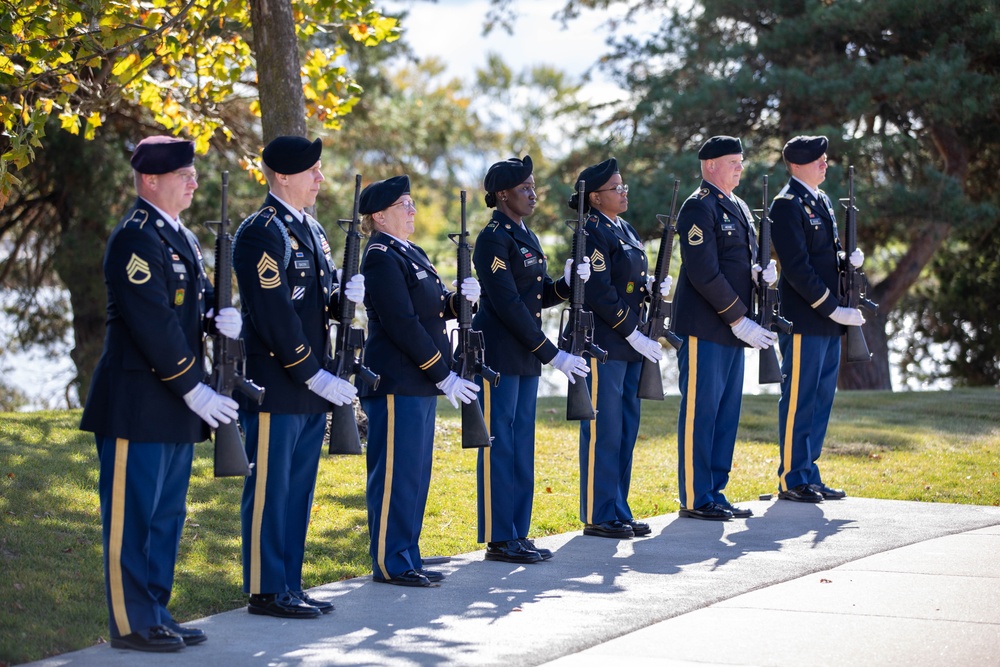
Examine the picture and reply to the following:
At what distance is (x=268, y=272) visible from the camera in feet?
18.4

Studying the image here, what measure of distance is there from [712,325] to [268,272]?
3.45 meters

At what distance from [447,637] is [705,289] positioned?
11.4ft

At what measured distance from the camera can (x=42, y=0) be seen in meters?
8.45

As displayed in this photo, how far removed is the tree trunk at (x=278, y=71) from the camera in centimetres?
1021

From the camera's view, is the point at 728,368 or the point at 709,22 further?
the point at 709,22

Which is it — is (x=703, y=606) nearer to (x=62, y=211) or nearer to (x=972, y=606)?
(x=972, y=606)

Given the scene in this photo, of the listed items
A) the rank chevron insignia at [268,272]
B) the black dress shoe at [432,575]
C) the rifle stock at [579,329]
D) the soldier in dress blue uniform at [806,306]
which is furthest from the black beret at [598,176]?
the rank chevron insignia at [268,272]

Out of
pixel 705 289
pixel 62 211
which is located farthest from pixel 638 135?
pixel 705 289

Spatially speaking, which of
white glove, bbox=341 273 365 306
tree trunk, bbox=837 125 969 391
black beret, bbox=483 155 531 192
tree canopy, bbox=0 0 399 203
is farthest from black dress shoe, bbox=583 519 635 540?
tree trunk, bbox=837 125 969 391

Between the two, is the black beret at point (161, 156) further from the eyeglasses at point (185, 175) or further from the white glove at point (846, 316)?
the white glove at point (846, 316)

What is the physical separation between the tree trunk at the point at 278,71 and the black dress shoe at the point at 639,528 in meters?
4.34

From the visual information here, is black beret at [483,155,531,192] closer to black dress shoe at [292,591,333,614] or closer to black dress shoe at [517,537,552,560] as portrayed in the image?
black dress shoe at [517,537,552,560]

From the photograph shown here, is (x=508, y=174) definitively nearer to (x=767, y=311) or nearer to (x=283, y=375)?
(x=283, y=375)

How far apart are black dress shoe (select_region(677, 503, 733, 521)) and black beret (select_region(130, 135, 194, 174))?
4181 millimetres
